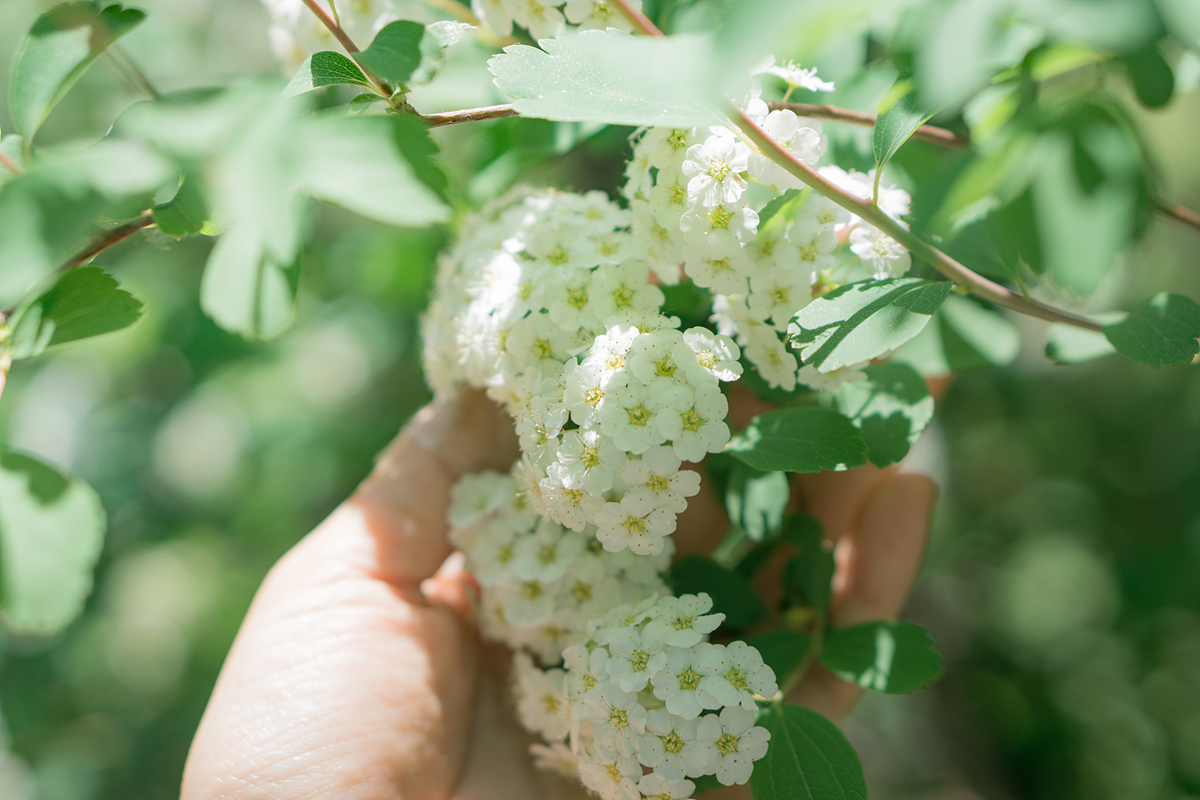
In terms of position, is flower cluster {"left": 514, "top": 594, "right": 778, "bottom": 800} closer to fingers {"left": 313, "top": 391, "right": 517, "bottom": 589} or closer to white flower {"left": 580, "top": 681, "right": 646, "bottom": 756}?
white flower {"left": 580, "top": 681, "right": 646, "bottom": 756}

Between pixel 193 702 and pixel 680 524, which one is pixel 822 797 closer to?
pixel 680 524

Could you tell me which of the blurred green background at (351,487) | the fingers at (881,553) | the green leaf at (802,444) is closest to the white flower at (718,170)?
the green leaf at (802,444)

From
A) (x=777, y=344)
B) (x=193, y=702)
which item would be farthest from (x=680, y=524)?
(x=193, y=702)

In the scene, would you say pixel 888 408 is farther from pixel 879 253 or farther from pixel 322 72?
pixel 322 72

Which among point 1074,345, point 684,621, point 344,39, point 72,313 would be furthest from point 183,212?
point 1074,345

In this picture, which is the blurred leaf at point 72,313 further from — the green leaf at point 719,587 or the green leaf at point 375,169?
the green leaf at point 719,587

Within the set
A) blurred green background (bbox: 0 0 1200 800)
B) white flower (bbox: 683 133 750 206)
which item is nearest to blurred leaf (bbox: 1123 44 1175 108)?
white flower (bbox: 683 133 750 206)
